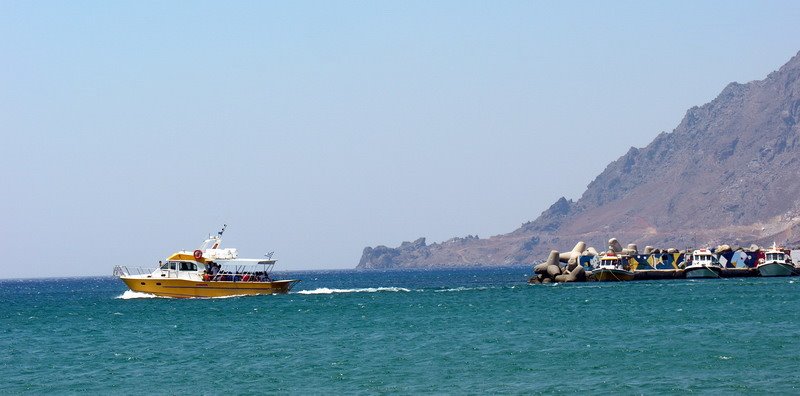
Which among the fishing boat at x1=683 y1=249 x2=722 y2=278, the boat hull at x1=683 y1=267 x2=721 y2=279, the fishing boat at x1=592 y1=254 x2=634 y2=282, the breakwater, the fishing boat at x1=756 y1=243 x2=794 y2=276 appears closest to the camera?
the fishing boat at x1=592 y1=254 x2=634 y2=282

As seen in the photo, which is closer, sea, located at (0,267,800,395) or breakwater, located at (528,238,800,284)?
sea, located at (0,267,800,395)

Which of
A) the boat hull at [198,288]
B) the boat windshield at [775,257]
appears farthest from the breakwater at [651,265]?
the boat hull at [198,288]

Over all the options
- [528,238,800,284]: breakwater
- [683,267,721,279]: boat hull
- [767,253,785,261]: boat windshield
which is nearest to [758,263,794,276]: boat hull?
[528,238,800,284]: breakwater

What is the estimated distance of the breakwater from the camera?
144000mm

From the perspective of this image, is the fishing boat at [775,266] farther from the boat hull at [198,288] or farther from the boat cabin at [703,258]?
the boat hull at [198,288]

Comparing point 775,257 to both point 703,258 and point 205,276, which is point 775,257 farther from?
point 205,276

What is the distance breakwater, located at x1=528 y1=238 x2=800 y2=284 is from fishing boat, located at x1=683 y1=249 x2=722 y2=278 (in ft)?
0.87

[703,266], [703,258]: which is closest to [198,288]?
[703,266]

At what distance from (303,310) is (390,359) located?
33263 mm

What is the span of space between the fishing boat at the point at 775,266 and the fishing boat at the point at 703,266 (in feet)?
16.9

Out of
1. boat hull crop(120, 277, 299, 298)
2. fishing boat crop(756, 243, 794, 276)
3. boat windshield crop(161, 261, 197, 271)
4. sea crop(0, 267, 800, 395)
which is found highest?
fishing boat crop(756, 243, 794, 276)

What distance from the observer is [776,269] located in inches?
5787

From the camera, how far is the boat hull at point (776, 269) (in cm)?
14662

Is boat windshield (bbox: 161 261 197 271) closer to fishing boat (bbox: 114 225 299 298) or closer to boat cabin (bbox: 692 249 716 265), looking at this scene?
fishing boat (bbox: 114 225 299 298)
